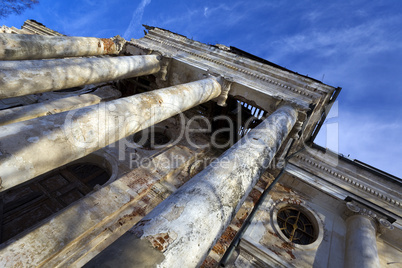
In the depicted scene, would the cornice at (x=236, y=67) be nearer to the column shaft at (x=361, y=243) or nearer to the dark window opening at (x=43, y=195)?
the column shaft at (x=361, y=243)

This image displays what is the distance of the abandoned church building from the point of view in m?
2.37

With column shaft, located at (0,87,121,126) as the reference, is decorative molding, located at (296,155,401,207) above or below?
above

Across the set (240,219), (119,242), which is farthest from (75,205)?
(240,219)

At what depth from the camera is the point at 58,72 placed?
4859 mm

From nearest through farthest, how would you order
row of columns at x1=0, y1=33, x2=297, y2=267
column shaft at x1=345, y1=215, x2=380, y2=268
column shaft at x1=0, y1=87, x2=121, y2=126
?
row of columns at x1=0, y1=33, x2=297, y2=267 < column shaft at x1=345, y1=215, x2=380, y2=268 < column shaft at x1=0, y1=87, x2=121, y2=126

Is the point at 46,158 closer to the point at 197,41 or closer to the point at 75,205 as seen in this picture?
the point at 75,205

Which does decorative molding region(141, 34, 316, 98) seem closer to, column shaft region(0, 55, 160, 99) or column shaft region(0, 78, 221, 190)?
column shaft region(0, 55, 160, 99)

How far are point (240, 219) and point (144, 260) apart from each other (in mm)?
4439

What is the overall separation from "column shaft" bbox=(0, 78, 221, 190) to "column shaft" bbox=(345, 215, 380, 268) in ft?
→ 18.0

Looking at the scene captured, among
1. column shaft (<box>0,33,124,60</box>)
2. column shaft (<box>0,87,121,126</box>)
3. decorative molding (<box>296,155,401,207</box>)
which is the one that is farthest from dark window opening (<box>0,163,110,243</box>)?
decorative molding (<box>296,155,401,207</box>)

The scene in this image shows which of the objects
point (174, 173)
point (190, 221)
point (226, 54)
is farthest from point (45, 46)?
point (190, 221)

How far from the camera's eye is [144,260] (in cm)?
159

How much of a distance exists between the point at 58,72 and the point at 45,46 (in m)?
1.64

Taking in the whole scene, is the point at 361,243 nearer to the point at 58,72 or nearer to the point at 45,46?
the point at 58,72
